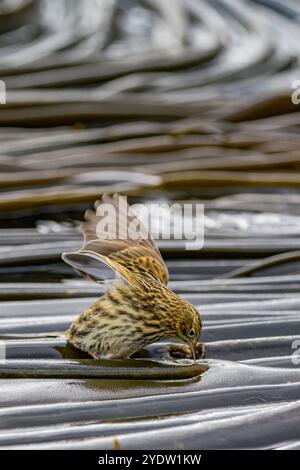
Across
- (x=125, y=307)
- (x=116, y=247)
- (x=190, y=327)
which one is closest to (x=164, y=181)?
(x=116, y=247)

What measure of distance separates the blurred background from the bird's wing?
0.12 m

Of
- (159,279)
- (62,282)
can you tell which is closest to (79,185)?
(62,282)

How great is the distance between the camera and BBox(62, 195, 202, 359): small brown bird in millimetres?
2322

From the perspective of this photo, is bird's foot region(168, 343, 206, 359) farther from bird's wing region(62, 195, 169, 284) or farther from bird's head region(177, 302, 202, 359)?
bird's wing region(62, 195, 169, 284)

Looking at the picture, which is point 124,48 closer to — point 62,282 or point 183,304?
point 62,282

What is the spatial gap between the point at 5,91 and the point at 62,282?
7.12 feet

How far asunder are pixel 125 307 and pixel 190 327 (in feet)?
0.60

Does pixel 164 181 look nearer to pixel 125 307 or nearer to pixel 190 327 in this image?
pixel 125 307

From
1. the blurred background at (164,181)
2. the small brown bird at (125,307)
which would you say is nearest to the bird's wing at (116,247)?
the small brown bird at (125,307)

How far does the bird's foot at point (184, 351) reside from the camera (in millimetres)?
2293

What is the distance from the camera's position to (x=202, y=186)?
385 cm

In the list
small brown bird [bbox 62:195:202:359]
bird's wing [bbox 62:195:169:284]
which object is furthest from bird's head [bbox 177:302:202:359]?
→ bird's wing [bbox 62:195:169:284]

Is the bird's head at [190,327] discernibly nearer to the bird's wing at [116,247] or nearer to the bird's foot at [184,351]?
the bird's foot at [184,351]

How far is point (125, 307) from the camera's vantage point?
2.43 meters
